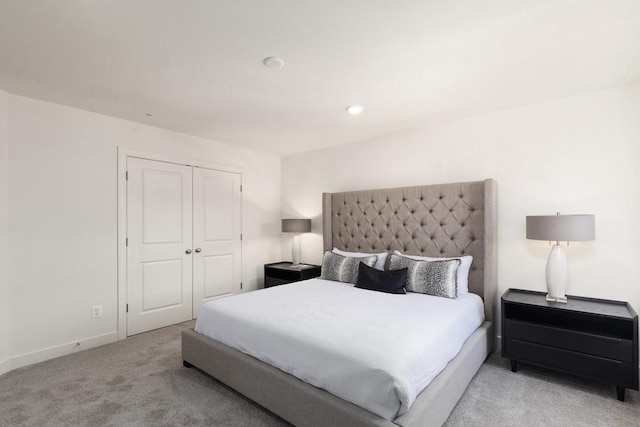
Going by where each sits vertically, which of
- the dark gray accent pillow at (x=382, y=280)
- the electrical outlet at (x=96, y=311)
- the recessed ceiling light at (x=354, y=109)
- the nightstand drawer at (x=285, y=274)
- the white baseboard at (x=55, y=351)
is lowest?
the white baseboard at (x=55, y=351)

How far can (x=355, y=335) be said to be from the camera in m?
1.80

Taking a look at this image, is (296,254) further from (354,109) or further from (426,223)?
(354,109)

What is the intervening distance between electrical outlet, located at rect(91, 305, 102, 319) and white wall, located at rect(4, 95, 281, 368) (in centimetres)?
4

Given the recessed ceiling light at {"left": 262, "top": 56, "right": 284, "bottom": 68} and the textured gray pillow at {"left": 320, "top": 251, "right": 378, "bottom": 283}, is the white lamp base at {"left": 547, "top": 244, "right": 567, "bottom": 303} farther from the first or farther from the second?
the recessed ceiling light at {"left": 262, "top": 56, "right": 284, "bottom": 68}

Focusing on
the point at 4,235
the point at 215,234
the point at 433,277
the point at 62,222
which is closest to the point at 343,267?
the point at 433,277

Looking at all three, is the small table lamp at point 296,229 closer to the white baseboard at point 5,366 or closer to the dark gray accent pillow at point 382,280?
the dark gray accent pillow at point 382,280

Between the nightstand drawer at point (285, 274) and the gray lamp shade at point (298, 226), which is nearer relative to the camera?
the nightstand drawer at point (285, 274)

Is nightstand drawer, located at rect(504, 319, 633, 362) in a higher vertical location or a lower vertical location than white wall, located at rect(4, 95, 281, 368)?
lower

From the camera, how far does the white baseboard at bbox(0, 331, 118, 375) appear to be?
8.52 feet

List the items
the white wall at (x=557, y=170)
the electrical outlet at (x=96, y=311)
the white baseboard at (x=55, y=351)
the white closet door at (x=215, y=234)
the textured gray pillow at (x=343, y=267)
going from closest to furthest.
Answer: the white wall at (x=557, y=170) → the white baseboard at (x=55, y=351) → the electrical outlet at (x=96, y=311) → the textured gray pillow at (x=343, y=267) → the white closet door at (x=215, y=234)

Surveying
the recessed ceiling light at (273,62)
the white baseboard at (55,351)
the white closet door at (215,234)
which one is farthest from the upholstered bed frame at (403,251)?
the recessed ceiling light at (273,62)

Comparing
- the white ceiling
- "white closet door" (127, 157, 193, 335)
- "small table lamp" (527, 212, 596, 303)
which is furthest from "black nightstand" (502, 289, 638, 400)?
"white closet door" (127, 157, 193, 335)

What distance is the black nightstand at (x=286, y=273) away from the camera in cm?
405

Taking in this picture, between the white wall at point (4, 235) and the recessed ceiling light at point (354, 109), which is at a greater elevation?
the recessed ceiling light at point (354, 109)
